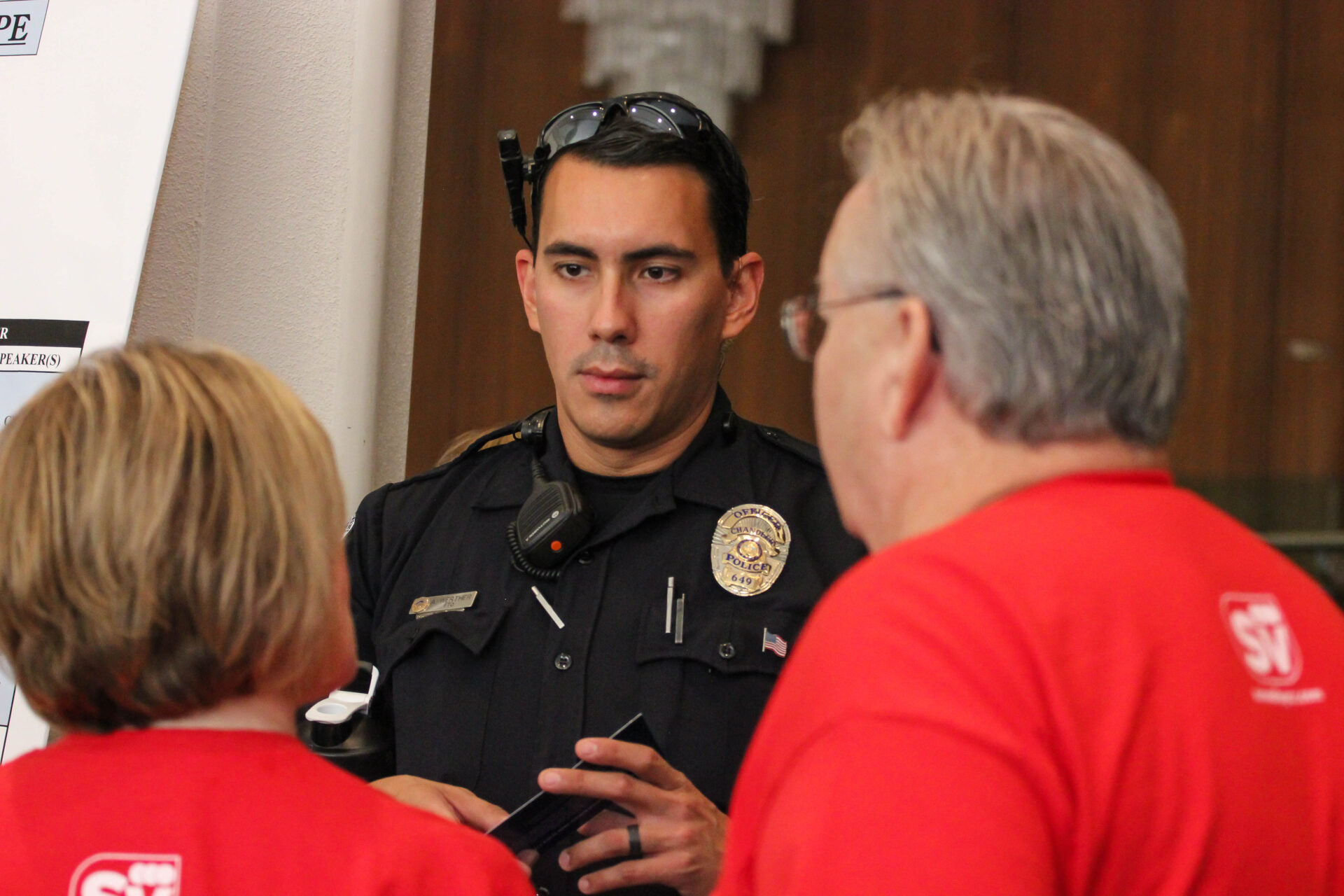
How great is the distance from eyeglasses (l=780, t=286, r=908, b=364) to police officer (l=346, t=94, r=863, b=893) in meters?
0.56

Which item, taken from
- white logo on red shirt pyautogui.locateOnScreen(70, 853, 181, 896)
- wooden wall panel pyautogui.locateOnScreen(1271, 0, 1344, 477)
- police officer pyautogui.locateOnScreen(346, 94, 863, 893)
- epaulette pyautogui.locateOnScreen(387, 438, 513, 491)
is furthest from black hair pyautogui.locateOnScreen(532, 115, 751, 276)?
white logo on red shirt pyautogui.locateOnScreen(70, 853, 181, 896)

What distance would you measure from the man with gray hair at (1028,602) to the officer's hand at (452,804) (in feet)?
1.79

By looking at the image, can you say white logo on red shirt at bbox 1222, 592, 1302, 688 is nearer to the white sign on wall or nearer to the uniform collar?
the uniform collar

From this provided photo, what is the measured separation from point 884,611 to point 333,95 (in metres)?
1.91

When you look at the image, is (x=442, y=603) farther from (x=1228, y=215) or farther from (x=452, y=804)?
(x=1228, y=215)

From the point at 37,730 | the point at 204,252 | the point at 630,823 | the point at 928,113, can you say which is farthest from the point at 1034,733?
the point at 204,252

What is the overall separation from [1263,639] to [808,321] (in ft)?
1.20

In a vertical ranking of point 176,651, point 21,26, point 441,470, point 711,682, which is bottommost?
point 711,682

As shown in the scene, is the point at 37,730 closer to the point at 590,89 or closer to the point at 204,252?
the point at 204,252

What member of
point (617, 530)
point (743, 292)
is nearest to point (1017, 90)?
point (743, 292)

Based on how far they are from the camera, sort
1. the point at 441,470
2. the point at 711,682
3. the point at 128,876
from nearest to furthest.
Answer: the point at 128,876 → the point at 711,682 → the point at 441,470

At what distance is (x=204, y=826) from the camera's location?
2.44 ft

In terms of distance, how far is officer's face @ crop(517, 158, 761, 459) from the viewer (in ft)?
4.81

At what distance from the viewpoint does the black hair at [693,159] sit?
4.94 ft
